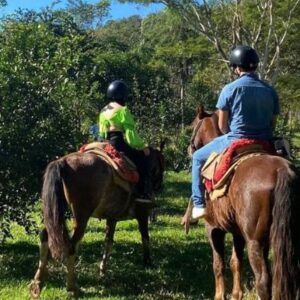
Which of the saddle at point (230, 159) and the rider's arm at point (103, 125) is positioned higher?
the rider's arm at point (103, 125)

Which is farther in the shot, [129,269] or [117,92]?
[129,269]

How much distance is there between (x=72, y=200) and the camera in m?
7.92

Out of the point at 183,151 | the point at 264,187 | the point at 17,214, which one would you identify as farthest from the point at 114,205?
the point at 183,151

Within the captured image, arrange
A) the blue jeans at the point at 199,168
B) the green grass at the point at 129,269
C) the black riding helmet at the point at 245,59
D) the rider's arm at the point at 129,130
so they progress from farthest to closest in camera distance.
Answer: the rider's arm at the point at 129,130 < the green grass at the point at 129,269 < the blue jeans at the point at 199,168 < the black riding helmet at the point at 245,59

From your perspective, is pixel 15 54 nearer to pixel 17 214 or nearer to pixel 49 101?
pixel 49 101

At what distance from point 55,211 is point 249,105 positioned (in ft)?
8.59

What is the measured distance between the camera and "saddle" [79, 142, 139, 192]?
8492mm

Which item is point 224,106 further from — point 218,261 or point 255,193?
point 218,261

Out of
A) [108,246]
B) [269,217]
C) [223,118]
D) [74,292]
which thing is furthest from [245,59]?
[108,246]

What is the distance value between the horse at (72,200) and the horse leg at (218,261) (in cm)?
164

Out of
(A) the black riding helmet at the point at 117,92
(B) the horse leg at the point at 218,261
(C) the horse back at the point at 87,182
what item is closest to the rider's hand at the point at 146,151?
(A) the black riding helmet at the point at 117,92

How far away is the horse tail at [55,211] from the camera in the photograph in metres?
7.41

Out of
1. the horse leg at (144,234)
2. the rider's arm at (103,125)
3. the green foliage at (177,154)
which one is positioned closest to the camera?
the rider's arm at (103,125)

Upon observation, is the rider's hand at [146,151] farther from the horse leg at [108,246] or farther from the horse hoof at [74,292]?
the horse hoof at [74,292]
